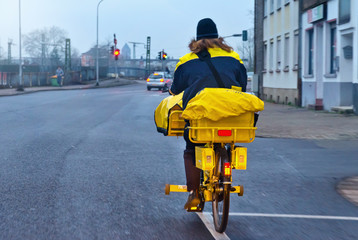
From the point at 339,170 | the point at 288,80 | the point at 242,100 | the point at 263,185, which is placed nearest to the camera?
the point at 242,100

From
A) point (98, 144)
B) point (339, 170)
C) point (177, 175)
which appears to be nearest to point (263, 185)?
point (177, 175)

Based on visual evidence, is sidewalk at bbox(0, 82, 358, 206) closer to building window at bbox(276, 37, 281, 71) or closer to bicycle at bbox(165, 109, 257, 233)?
bicycle at bbox(165, 109, 257, 233)

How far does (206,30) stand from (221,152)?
1120 millimetres

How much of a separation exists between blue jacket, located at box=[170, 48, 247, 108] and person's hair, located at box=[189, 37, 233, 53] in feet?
0.11

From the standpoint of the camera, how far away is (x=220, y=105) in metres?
5.38

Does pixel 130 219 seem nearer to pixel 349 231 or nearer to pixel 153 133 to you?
pixel 349 231

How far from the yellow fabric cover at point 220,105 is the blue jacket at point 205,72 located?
339 mm

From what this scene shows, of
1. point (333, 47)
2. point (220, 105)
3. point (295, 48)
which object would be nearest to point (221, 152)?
point (220, 105)

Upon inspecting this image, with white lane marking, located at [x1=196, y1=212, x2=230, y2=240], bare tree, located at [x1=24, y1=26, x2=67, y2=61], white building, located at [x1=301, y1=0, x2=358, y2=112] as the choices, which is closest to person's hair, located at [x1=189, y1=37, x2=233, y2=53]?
white lane marking, located at [x1=196, y1=212, x2=230, y2=240]

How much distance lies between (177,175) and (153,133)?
676 centimetres

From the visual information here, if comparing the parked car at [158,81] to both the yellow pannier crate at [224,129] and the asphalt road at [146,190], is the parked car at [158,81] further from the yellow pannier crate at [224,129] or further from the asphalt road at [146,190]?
the yellow pannier crate at [224,129]

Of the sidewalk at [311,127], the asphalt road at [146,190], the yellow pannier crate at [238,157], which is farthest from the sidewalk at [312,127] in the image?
the yellow pannier crate at [238,157]

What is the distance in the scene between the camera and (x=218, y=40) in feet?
19.6

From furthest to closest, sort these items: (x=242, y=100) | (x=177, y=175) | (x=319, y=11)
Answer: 1. (x=319, y=11)
2. (x=177, y=175)
3. (x=242, y=100)
